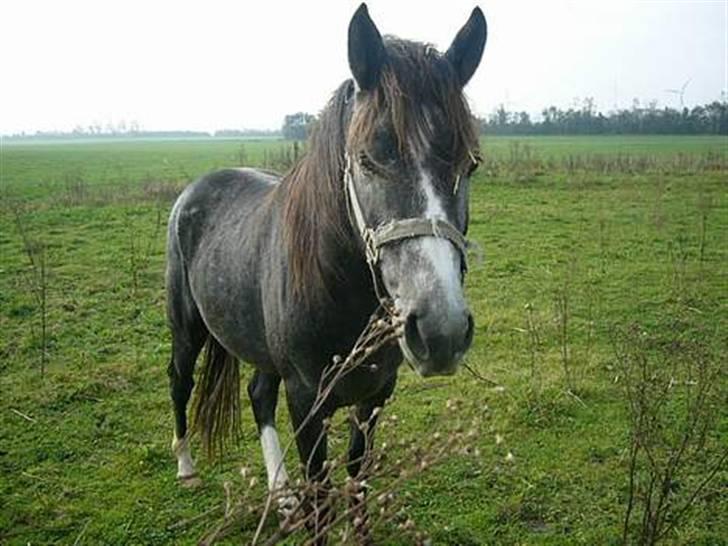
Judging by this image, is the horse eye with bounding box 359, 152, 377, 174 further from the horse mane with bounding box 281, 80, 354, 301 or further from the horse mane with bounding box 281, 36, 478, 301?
the horse mane with bounding box 281, 80, 354, 301

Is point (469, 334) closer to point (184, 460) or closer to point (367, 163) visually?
point (367, 163)

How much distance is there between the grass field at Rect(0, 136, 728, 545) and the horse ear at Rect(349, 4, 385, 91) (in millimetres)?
750

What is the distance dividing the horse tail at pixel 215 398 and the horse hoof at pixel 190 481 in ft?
0.58

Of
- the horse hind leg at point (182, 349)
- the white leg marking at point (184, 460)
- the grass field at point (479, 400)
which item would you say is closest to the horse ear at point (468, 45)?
the grass field at point (479, 400)

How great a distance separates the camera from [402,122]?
1.97m

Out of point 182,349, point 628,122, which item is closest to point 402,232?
point 182,349

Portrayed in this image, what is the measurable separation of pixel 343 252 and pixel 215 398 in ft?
6.60

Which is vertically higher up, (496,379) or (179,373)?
(179,373)

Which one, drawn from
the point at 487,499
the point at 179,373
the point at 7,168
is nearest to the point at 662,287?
the point at 487,499

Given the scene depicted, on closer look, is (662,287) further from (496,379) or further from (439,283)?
(439,283)

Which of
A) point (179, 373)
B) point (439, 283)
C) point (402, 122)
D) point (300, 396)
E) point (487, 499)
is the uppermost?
point (402, 122)

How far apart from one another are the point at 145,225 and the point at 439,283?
1281cm

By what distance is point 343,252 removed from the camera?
2.49 m

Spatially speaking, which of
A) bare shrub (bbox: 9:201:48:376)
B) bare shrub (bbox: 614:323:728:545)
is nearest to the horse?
bare shrub (bbox: 614:323:728:545)
